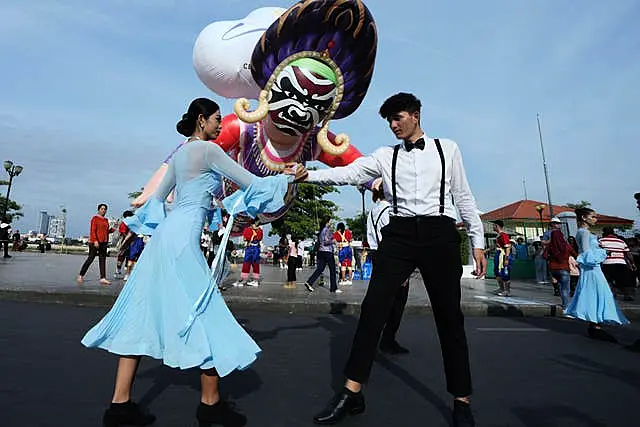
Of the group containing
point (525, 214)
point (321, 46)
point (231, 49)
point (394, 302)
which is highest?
point (525, 214)

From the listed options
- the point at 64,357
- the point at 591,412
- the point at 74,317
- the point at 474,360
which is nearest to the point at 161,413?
the point at 64,357

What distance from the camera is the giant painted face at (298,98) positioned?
7027 millimetres

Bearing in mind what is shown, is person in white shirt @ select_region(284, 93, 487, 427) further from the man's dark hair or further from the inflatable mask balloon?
the inflatable mask balloon

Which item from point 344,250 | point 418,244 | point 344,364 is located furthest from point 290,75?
point 344,250

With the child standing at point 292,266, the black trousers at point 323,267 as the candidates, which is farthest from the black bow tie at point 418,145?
the child standing at point 292,266

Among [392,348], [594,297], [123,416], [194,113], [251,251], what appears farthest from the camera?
[251,251]

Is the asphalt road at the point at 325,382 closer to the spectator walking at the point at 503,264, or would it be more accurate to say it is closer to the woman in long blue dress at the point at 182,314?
Result: the woman in long blue dress at the point at 182,314

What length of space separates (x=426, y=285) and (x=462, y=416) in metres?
0.71

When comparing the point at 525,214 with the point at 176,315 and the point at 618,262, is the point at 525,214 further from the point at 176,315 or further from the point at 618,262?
the point at 176,315

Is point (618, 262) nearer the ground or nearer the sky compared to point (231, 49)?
nearer the ground

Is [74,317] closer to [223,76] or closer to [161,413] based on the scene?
[161,413]

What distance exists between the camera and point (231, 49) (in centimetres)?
798

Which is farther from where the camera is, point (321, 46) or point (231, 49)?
point (231, 49)

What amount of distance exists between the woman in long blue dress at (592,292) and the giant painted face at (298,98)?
13.7 feet
